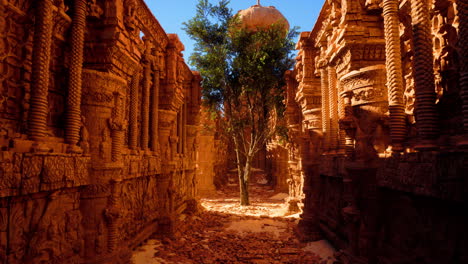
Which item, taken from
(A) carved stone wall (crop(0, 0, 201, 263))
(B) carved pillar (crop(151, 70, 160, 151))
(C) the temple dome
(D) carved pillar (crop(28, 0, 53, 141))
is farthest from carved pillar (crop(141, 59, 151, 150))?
(C) the temple dome

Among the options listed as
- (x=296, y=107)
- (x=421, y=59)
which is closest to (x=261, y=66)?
(x=296, y=107)

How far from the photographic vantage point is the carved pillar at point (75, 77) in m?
4.40

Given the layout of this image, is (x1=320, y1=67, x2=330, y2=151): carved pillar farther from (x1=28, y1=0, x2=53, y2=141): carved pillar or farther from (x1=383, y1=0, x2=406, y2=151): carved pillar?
(x1=28, y1=0, x2=53, y2=141): carved pillar

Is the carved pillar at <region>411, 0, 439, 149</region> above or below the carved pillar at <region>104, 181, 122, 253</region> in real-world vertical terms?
above

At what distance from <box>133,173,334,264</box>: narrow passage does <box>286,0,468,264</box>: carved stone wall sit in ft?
3.30

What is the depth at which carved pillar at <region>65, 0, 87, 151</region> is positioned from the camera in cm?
440

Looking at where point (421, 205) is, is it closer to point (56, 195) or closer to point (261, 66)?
point (56, 195)

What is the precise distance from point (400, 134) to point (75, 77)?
4950 millimetres

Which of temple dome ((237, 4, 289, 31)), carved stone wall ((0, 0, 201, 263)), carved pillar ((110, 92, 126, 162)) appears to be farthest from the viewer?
temple dome ((237, 4, 289, 31))

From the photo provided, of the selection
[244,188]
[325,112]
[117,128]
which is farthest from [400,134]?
[244,188]

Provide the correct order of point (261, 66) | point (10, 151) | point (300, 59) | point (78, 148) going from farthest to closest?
point (261, 66) → point (300, 59) → point (78, 148) → point (10, 151)

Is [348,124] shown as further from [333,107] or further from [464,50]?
[333,107]

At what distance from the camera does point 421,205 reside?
12.2ft

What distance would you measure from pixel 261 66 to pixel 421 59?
37.1ft
